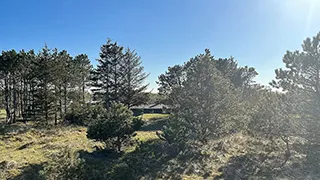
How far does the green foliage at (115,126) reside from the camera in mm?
12492

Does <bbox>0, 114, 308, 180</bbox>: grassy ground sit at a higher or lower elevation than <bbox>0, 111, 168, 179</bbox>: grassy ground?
lower

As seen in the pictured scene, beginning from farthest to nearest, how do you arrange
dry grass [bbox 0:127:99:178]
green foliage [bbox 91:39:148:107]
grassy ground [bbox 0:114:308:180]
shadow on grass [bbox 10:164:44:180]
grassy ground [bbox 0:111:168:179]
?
green foliage [bbox 91:39:148:107], dry grass [bbox 0:127:99:178], grassy ground [bbox 0:111:168:179], grassy ground [bbox 0:114:308:180], shadow on grass [bbox 10:164:44:180]

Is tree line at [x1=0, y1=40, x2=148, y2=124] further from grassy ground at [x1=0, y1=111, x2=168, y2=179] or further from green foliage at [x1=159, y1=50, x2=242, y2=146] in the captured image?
green foliage at [x1=159, y1=50, x2=242, y2=146]

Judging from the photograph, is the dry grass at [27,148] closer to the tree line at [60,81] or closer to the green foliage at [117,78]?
the tree line at [60,81]

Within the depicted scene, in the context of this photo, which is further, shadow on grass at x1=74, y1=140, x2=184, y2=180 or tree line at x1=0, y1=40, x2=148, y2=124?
tree line at x1=0, y1=40, x2=148, y2=124

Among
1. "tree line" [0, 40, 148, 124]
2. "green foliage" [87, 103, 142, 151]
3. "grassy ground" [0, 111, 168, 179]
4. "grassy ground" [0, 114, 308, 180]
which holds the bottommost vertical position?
"grassy ground" [0, 114, 308, 180]

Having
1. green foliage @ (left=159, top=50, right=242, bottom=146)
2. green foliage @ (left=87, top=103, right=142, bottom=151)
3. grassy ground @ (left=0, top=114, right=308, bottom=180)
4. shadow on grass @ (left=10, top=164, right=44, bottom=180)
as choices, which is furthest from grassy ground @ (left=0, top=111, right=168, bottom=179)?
green foliage @ (left=159, top=50, right=242, bottom=146)

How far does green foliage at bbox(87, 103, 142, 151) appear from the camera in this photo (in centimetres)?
1249

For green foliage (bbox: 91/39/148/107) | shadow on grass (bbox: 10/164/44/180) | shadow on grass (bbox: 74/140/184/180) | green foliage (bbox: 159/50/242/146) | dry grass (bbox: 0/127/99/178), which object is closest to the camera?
shadow on grass (bbox: 10/164/44/180)

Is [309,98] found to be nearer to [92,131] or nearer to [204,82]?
[204,82]

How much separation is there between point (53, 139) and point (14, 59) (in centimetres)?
1419

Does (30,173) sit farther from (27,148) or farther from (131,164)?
(27,148)

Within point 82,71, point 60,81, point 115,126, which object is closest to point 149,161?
point 115,126

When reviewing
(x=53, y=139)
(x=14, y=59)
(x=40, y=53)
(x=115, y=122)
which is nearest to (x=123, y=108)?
(x=115, y=122)
